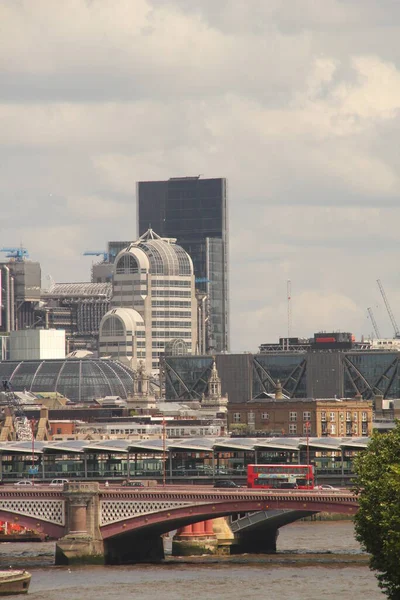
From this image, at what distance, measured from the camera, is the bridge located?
16375 centimetres

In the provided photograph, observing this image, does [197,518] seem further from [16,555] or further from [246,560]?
[16,555]

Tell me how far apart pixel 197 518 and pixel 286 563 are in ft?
25.2

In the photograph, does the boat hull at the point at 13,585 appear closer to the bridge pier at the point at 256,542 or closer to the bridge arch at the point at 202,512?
the bridge arch at the point at 202,512

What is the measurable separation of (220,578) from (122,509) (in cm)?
1653

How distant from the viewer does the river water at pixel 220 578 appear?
14138 centimetres

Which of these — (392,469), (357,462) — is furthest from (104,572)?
(392,469)

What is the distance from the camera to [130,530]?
16600 centimetres

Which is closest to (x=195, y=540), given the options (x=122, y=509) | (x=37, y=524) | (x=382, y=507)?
(x=122, y=509)

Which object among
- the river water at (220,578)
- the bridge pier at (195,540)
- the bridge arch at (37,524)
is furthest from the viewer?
the bridge pier at (195,540)

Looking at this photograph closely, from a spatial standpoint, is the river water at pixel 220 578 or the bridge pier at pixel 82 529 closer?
the river water at pixel 220 578

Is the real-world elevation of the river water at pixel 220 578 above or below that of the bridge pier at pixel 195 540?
below

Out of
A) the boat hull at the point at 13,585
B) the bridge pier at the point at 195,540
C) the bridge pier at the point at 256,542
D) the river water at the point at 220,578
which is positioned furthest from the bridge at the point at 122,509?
the boat hull at the point at 13,585

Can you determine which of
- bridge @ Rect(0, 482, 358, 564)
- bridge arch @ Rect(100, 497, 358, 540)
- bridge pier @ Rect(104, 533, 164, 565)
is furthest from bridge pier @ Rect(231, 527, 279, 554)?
bridge arch @ Rect(100, 497, 358, 540)

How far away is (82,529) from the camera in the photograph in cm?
16512
